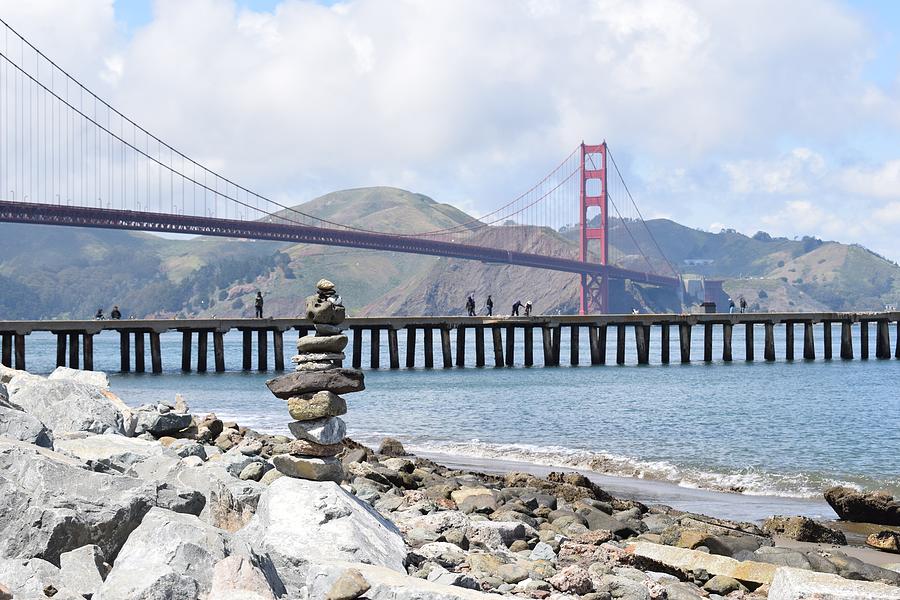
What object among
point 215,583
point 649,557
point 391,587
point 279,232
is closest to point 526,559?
point 649,557

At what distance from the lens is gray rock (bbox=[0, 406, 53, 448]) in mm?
8422

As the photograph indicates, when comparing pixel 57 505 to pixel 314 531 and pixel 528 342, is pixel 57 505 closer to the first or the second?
pixel 314 531

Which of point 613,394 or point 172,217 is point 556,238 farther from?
point 613,394

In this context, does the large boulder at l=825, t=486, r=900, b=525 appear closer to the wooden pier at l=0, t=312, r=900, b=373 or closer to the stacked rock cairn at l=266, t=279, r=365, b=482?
the stacked rock cairn at l=266, t=279, r=365, b=482

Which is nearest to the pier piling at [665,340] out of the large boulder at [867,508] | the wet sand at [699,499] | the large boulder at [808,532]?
the wet sand at [699,499]

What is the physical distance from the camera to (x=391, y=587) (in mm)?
6051

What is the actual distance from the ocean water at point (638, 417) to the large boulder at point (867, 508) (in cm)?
279

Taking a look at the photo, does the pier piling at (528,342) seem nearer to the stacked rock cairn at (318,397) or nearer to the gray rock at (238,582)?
the stacked rock cairn at (318,397)

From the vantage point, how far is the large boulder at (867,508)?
12914mm

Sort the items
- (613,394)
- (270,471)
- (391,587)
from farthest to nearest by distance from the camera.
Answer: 1. (613,394)
2. (270,471)
3. (391,587)

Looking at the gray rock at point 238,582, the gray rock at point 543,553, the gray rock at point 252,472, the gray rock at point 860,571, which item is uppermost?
the gray rock at point 238,582

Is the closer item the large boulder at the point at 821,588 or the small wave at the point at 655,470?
the large boulder at the point at 821,588

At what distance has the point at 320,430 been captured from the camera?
952 centimetres

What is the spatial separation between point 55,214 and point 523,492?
174 feet
